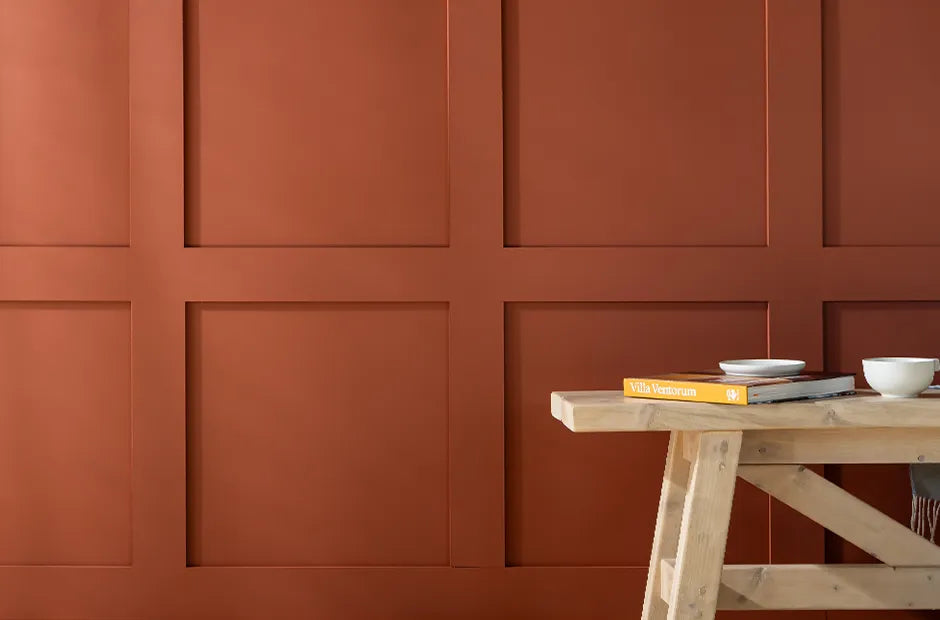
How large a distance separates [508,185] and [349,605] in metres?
1.00

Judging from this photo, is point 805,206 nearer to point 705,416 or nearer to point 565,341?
point 565,341

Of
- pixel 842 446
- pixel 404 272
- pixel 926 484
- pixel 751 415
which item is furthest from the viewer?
pixel 404 272

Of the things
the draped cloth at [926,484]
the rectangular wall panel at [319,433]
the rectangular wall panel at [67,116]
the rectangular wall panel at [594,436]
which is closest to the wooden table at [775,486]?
the draped cloth at [926,484]

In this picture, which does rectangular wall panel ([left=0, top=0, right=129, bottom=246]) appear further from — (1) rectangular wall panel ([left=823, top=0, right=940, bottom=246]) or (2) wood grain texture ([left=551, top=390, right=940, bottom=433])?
(1) rectangular wall panel ([left=823, top=0, right=940, bottom=246])

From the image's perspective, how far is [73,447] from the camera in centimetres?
191

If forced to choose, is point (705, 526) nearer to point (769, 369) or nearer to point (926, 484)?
point (769, 369)

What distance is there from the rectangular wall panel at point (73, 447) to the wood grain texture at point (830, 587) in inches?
48.1

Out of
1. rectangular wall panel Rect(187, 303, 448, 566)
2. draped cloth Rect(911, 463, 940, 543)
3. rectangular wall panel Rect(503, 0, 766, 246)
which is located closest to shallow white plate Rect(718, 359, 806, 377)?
draped cloth Rect(911, 463, 940, 543)

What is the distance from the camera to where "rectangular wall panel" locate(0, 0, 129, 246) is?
6.30 feet

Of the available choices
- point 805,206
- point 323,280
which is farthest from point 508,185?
point 805,206

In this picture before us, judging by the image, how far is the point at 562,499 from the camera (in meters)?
1.91

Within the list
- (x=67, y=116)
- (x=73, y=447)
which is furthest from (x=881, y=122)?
(x=73, y=447)

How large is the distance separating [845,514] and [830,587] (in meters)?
0.13

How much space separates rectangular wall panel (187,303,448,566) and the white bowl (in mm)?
884
